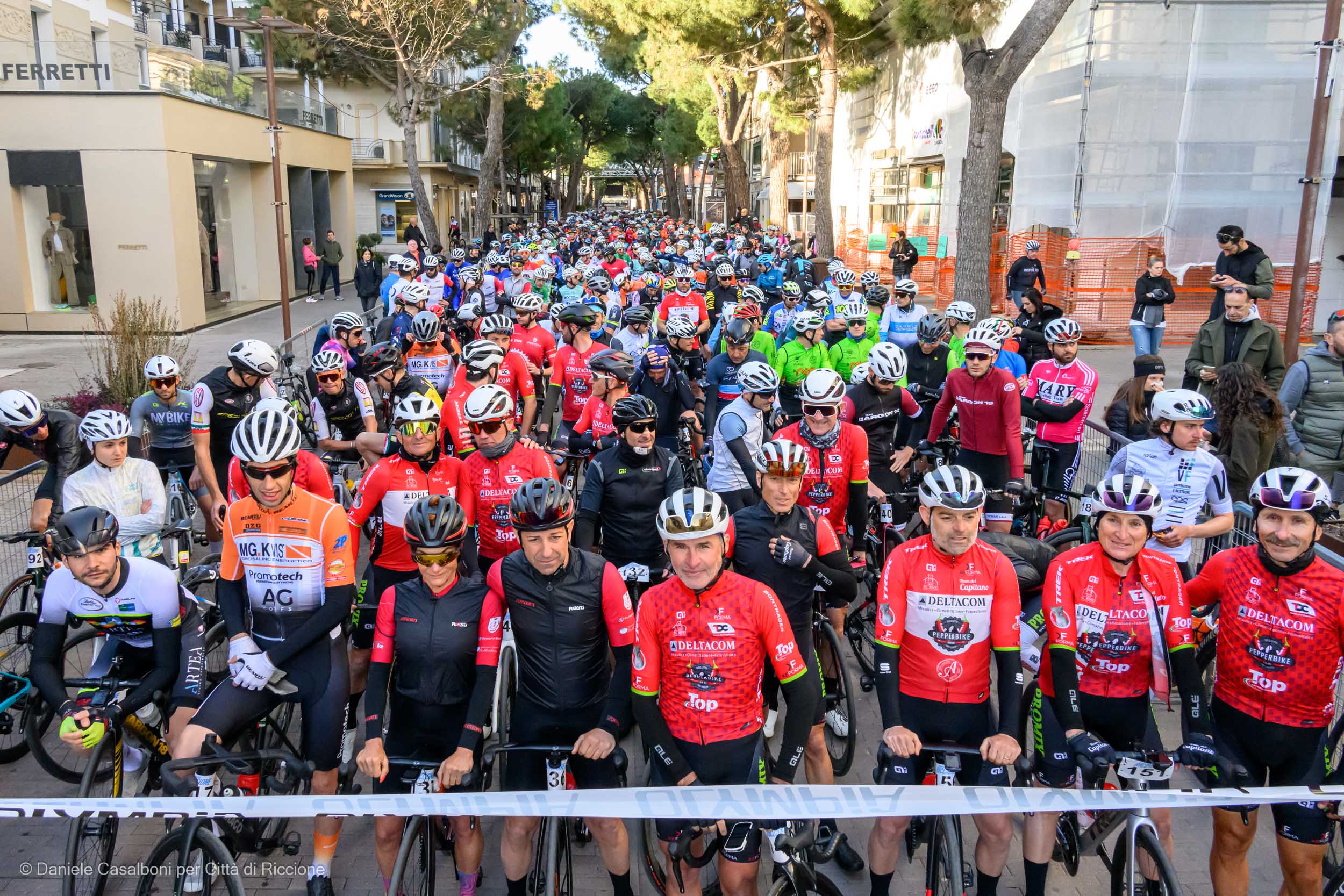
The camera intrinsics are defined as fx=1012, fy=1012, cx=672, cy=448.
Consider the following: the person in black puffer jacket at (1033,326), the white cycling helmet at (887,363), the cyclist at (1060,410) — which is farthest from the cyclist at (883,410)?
the person in black puffer jacket at (1033,326)

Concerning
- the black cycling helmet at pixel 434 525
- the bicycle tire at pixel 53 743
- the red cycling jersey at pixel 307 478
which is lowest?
the bicycle tire at pixel 53 743

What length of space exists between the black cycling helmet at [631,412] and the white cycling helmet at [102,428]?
3.11 metres

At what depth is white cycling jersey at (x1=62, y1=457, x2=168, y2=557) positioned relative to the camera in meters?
6.22

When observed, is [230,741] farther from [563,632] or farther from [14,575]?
[14,575]

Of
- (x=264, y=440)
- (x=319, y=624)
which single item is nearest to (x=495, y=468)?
(x=264, y=440)

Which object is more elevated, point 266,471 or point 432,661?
point 266,471

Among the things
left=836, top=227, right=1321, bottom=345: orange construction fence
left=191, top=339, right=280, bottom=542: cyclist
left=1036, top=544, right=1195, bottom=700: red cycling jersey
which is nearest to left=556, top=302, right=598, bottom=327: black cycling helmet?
left=191, top=339, right=280, bottom=542: cyclist

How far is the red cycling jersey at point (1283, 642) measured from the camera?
421 centimetres

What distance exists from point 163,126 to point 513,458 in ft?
67.1

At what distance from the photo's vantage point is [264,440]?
16.4ft

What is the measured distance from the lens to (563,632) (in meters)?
4.44

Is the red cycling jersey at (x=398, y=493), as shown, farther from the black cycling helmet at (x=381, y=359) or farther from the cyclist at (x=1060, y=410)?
the cyclist at (x=1060, y=410)

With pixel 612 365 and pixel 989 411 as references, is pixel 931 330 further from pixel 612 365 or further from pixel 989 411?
pixel 612 365

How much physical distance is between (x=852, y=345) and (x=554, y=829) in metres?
7.15
